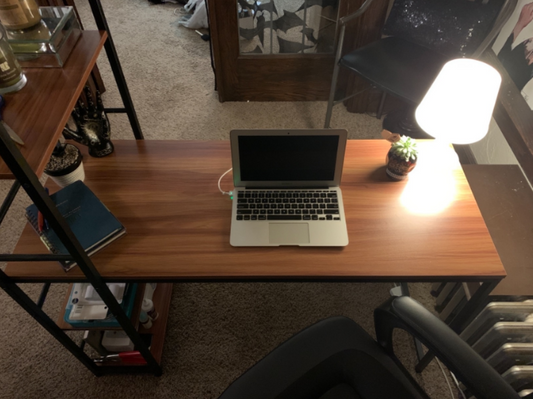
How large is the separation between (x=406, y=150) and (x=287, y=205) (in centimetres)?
40

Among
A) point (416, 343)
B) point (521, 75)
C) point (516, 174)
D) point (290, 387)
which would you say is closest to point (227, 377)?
point (290, 387)

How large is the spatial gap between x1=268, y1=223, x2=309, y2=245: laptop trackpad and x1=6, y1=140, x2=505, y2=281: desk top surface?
25 millimetres

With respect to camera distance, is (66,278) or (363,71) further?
(363,71)

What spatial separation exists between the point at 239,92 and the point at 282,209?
62.2 inches

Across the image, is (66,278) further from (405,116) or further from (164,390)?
(405,116)

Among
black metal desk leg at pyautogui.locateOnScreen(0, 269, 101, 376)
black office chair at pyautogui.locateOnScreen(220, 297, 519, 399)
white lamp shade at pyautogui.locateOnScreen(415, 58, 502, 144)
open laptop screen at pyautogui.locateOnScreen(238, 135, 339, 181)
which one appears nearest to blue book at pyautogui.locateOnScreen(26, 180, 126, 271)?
black metal desk leg at pyautogui.locateOnScreen(0, 269, 101, 376)

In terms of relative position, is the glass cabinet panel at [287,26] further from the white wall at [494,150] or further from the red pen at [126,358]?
the red pen at [126,358]

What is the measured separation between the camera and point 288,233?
1.09 meters

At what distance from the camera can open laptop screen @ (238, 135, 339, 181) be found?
3.51ft

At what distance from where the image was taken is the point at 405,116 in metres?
2.26

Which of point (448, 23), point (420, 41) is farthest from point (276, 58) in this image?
point (448, 23)

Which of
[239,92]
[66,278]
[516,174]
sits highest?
[66,278]

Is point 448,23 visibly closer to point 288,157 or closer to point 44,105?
point 288,157

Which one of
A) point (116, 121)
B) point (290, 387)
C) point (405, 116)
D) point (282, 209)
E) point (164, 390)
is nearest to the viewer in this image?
point (290, 387)
